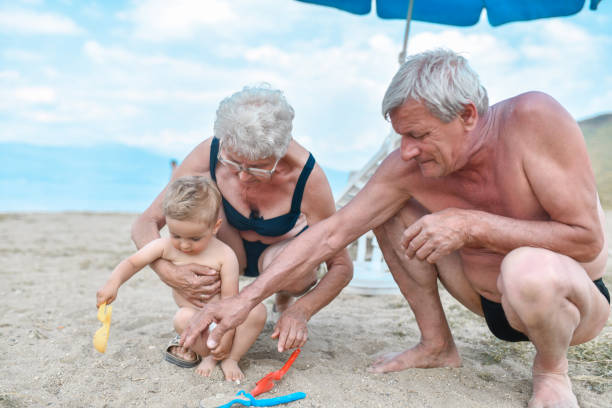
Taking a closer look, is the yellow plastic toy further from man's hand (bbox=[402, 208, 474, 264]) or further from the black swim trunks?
the black swim trunks

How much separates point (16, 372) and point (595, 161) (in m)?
17.8

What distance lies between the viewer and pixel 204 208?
2.34m

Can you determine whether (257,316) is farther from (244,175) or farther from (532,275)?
(532,275)

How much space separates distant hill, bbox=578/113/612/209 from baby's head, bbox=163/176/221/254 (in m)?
11.6

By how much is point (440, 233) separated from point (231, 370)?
1.13 m

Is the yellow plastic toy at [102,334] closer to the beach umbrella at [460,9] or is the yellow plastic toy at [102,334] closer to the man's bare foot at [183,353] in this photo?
the man's bare foot at [183,353]


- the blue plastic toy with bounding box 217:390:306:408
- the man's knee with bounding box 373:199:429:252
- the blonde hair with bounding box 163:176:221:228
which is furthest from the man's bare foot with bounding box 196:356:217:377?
the man's knee with bounding box 373:199:429:252

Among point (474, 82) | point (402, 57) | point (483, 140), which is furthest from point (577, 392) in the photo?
point (402, 57)

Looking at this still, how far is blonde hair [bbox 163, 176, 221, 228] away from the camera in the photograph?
2.30 metres

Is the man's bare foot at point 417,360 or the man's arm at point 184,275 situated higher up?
the man's arm at point 184,275

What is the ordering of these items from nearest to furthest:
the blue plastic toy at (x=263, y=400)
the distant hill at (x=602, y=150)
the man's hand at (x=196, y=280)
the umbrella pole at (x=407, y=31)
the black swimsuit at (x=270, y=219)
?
the blue plastic toy at (x=263, y=400) < the man's hand at (x=196, y=280) < the black swimsuit at (x=270, y=219) < the umbrella pole at (x=407, y=31) < the distant hill at (x=602, y=150)

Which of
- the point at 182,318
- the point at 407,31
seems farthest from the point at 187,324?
the point at 407,31

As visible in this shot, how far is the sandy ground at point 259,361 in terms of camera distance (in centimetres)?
214

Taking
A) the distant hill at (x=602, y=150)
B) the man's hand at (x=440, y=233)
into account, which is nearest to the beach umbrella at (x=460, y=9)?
the man's hand at (x=440, y=233)
